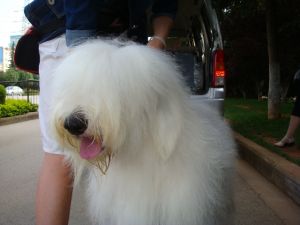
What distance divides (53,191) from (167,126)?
0.76 meters

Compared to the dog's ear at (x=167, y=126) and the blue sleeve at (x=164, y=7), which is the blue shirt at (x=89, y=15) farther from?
the dog's ear at (x=167, y=126)

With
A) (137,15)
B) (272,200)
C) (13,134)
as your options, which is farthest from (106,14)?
(13,134)

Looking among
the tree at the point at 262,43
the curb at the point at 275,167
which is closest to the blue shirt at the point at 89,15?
the curb at the point at 275,167

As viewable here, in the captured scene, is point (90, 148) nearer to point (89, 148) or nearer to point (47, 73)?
point (89, 148)

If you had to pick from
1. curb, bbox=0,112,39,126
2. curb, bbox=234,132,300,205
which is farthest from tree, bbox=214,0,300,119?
curb, bbox=0,112,39,126

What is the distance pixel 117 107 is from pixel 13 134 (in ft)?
27.8

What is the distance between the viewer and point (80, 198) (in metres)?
4.35

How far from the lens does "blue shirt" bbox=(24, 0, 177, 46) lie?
6.72 ft

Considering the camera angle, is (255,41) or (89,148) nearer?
(89,148)

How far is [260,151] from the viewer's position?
20.5 feet

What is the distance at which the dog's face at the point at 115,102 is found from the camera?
5.70 feet

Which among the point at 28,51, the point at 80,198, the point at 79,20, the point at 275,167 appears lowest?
the point at 80,198

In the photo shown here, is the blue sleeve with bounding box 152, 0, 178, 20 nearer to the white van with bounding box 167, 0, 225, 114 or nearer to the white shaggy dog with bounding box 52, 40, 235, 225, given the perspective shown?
the white shaggy dog with bounding box 52, 40, 235, 225

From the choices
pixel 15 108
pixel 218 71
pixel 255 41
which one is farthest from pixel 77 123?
pixel 255 41
